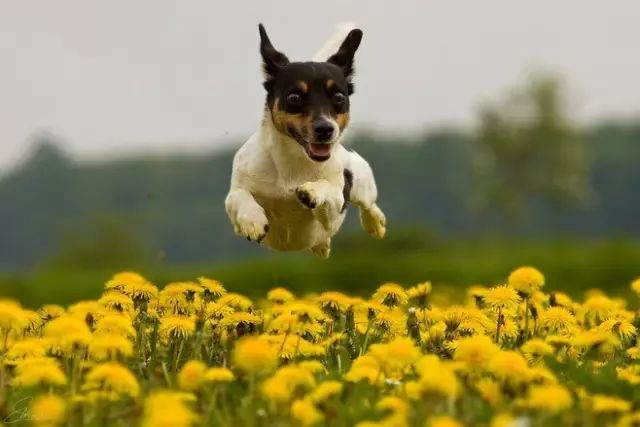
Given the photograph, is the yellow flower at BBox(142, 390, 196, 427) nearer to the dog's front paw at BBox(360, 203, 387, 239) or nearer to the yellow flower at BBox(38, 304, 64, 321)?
the yellow flower at BBox(38, 304, 64, 321)

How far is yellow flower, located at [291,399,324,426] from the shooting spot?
11.1 ft

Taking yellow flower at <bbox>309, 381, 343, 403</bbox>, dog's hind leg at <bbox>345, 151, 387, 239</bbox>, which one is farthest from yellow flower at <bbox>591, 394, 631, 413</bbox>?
dog's hind leg at <bbox>345, 151, 387, 239</bbox>

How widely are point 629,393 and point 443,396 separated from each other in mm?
1109

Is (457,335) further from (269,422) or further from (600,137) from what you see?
(600,137)

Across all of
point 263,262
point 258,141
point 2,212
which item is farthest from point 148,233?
point 258,141

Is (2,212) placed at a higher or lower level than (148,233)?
higher

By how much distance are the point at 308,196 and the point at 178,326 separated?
96 centimetres

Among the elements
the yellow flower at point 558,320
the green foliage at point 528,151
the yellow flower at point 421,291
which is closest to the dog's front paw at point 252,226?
the yellow flower at point 421,291

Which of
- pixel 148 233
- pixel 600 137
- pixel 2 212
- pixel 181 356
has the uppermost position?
pixel 600 137

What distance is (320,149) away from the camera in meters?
Answer: 5.69

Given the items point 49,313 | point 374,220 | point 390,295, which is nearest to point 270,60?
point 374,220

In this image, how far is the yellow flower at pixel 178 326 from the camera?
4.97 m

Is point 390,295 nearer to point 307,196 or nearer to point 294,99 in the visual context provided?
point 307,196

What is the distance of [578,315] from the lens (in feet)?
20.7
